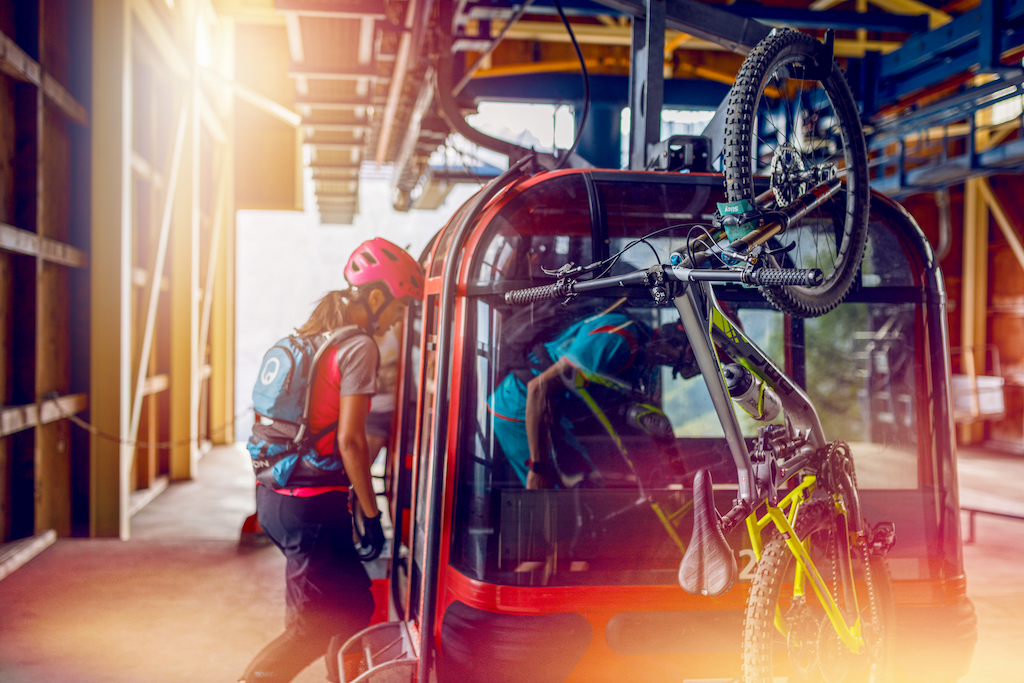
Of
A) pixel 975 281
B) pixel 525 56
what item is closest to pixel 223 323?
pixel 525 56

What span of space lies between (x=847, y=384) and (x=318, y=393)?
2.62 meters

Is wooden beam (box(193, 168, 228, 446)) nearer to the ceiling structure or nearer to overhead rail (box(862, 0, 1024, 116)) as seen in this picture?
the ceiling structure

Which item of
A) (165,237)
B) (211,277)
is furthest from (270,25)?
(165,237)

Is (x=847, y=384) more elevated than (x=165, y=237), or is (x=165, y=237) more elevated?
(x=165, y=237)

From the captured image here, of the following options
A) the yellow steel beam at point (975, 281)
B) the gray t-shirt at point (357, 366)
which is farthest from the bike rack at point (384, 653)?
the yellow steel beam at point (975, 281)

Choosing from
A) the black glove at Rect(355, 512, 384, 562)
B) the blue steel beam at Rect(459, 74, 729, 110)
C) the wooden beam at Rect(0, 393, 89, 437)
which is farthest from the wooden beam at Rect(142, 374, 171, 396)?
the black glove at Rect(355, 512, 384, 562)

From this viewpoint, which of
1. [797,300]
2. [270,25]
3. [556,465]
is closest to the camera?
[797,300]

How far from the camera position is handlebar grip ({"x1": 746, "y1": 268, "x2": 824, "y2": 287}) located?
1.45 m

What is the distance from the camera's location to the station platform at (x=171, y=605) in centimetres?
386

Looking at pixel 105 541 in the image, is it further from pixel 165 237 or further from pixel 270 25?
pixel 270 25

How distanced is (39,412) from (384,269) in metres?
3.42

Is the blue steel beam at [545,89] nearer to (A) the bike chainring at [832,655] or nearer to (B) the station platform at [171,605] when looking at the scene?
(B) the station platform at [171,605]

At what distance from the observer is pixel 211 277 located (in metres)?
10.4

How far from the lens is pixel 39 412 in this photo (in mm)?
5414
